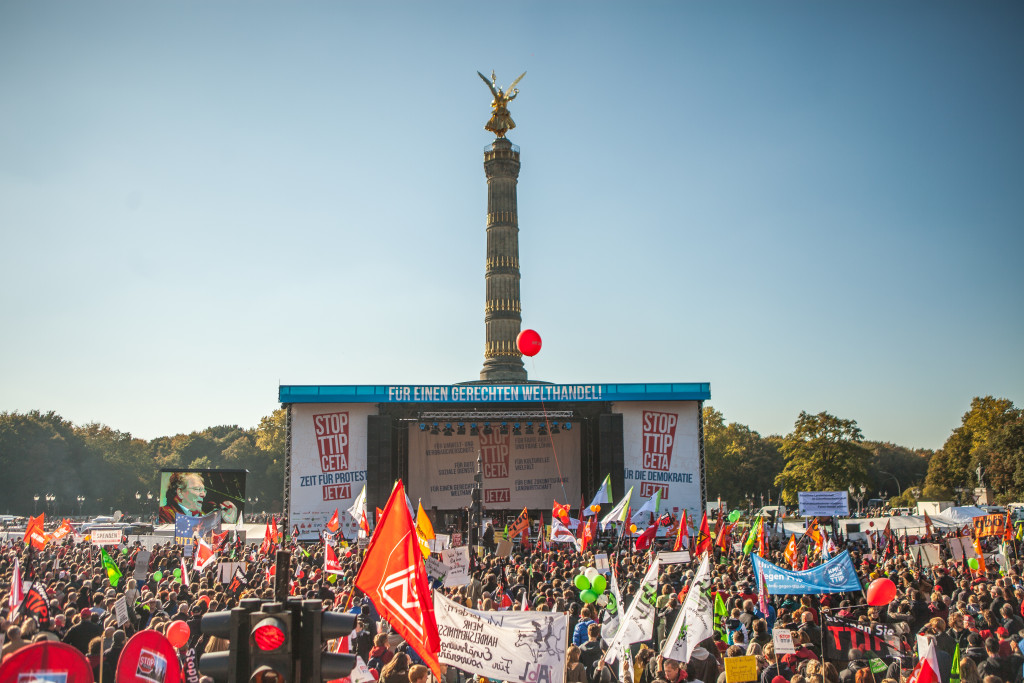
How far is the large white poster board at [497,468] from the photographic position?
128 feet

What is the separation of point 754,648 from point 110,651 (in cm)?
590

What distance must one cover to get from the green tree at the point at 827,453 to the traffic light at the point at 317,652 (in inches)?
1963

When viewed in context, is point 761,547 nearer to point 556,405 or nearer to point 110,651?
point 110,651

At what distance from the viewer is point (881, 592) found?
9.22 metres

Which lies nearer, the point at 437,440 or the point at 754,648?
the point at 754,648

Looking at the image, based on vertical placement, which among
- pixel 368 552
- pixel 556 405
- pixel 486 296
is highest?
pixel 486 296

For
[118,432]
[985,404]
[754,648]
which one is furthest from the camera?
[118,432]

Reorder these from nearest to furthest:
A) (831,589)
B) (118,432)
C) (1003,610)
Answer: (1003,610) → (831,589) → (118,432)

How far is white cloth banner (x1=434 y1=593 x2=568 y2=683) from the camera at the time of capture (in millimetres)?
6539

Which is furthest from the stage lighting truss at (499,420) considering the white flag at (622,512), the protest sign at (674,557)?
the protest sign at (674,557)

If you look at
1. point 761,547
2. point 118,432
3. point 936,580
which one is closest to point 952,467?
point 761,547

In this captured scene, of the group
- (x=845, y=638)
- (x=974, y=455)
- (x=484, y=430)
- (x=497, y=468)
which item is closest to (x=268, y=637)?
(x=845, y=638)

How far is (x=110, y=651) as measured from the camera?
7844mm

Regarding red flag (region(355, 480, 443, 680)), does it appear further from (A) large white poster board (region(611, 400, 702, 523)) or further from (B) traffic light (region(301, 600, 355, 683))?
(A) large white poster board (region(611, 400, 702, 523))
